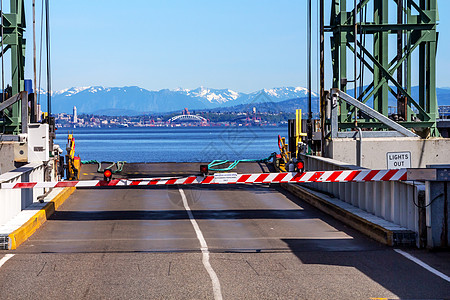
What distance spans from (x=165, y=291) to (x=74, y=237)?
5622 mm

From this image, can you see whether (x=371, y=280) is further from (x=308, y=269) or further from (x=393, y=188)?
(x=393, y=188)

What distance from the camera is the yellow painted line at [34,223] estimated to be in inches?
522

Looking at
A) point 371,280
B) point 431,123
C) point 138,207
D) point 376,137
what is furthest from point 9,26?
point 371,280

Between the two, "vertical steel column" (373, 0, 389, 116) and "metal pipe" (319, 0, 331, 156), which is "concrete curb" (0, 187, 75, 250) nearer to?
"metal pipe" (319, 0, 331, 156)

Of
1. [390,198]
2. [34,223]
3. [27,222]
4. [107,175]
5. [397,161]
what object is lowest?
[34,223]

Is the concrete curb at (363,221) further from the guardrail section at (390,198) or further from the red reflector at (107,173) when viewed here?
the red reflector at (107,173)

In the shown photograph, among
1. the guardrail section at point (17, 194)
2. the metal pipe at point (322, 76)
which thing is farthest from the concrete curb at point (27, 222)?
the metal pipe at point (322, 76)

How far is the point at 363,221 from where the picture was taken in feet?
49.1

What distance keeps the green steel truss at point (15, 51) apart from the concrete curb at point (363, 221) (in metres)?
11.9

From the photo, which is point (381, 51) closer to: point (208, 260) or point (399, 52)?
point (399, 52)

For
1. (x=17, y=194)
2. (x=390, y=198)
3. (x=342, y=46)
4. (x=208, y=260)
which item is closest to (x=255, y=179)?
(x=390, y=198)

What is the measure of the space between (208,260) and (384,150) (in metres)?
15.4

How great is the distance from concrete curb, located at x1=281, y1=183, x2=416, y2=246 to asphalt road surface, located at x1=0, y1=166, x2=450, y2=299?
21cm

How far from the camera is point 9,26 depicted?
1045 inches
